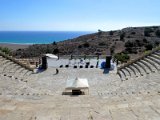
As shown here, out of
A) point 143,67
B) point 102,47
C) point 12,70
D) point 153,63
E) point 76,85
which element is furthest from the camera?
point 102,47

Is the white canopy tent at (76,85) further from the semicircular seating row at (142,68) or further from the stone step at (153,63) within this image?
the stone step at (153,63)

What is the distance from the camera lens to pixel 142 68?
19969 millimetres

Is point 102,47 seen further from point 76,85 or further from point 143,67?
point 76,85

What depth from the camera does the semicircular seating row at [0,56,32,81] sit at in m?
18.7

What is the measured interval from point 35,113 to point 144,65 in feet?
47.9

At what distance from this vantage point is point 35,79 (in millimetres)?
20188


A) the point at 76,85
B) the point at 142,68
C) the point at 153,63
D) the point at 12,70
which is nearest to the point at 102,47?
the point at 142,68

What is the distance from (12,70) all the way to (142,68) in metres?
10.9

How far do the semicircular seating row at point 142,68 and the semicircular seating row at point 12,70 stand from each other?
8346 millimetres

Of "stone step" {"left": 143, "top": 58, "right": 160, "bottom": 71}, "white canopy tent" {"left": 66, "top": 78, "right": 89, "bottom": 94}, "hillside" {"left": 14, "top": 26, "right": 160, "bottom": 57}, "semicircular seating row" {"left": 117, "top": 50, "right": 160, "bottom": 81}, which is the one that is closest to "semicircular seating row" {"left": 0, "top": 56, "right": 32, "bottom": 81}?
"white canopy tent" {"left": 66, "top": 78, "right": 89, "bottom": 94}

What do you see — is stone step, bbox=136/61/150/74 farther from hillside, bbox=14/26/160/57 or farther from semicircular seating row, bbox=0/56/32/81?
hillside, bbox=14/26/160/57

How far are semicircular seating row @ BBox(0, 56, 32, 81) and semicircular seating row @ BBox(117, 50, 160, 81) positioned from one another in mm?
8346

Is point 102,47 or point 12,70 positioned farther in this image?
point 102,47

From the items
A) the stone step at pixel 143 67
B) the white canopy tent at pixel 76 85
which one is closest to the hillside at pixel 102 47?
the stone step at pixel 143 67
